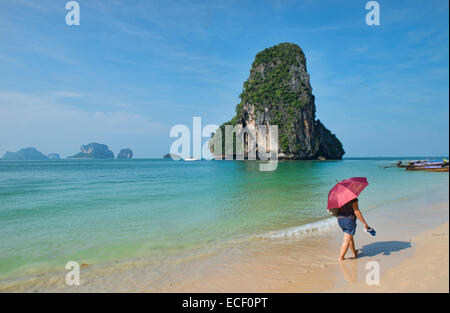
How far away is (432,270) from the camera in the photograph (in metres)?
3.85

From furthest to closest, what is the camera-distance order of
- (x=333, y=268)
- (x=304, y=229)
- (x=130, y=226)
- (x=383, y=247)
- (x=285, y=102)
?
1. (x=285, y=102)
2. (x=130, y=226)
3. (x=304, y=229)
4. (x=383, y=247)
5. (x=333, y=268)

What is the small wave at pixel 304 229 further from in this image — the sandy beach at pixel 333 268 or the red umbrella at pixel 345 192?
the red umbrella at pixel 345 192

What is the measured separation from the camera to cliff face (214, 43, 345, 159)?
78.7m

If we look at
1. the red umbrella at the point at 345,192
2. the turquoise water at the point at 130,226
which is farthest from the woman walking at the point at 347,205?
the turquoise water at the point at 130,226

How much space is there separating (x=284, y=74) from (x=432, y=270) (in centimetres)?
8924

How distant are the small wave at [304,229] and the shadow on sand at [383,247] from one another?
171 centimetres

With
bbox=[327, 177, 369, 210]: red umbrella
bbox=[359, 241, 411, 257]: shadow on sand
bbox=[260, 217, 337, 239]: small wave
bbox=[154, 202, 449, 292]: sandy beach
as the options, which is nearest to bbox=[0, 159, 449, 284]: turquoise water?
bbox=[260, 217, 337, 239]: small wave

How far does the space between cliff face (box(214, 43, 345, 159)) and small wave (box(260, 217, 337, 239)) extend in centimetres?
7044

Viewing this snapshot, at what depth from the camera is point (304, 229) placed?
24.6 feet

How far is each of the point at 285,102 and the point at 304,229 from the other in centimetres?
7930

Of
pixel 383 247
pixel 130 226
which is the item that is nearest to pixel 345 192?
pixel 383 247

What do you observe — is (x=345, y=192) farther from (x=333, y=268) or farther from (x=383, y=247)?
(x=383, y=247)
